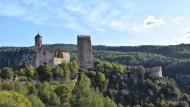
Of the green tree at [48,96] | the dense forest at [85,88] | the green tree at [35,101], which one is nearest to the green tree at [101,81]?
the dense forest at [85,88]

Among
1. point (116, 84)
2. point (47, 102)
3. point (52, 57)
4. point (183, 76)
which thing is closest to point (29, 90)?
point (47, 102)

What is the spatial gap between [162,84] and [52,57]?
29521mm

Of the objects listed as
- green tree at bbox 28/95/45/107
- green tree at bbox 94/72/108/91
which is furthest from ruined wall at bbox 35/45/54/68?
green tree at bbox 28/95/45/107

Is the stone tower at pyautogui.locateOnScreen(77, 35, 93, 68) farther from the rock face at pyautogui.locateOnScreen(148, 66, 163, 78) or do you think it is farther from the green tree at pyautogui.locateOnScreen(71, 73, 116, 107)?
the green tree at pyautogui.locateOnScreen(71, 73, 116, 107)

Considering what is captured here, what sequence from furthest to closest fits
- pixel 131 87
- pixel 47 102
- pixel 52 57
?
pixel 131 87 < pixel 52 57 < pixel 47 102

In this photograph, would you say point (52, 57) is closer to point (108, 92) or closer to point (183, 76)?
point (108, 92)

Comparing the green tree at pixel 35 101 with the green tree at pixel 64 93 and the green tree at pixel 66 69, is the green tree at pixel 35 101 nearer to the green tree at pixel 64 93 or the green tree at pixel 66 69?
the green tree at pixel 64 93

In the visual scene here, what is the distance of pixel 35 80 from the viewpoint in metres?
130

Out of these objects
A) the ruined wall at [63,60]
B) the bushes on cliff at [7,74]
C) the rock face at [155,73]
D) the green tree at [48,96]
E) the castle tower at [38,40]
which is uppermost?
the castle tower at [38,40]

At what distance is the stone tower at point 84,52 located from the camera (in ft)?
493

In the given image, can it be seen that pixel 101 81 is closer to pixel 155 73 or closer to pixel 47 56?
pixel 47 56

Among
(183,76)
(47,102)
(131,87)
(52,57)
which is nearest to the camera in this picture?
(47,102)

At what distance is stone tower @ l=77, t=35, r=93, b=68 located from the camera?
150 meters

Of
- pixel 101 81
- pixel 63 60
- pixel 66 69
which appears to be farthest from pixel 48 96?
pixel 101 81
